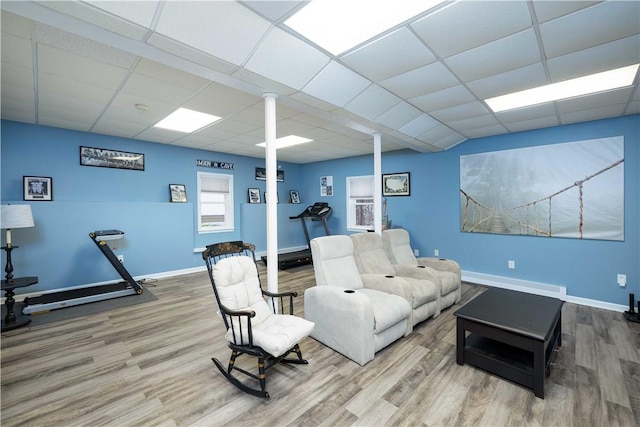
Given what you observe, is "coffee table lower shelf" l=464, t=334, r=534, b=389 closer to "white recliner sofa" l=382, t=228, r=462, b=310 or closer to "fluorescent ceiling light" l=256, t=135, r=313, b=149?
"white recliner sofa" l=382, t=228, r=462, b=310

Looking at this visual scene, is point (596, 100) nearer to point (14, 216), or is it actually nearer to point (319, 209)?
point (319, 209)

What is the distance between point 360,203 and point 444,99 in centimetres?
390

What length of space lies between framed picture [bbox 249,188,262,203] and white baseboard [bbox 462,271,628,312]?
16.1 feet

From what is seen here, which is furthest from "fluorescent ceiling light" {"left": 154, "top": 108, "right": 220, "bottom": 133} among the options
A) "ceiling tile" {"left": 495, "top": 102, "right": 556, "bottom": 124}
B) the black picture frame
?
"ceiling tile" {"left": 495, "top": 102, "right": 556, "bottom": 124}

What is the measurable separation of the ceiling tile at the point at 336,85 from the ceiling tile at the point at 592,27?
1438 mm

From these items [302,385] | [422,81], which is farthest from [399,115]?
[302,385]

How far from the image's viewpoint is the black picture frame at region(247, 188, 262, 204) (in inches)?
270

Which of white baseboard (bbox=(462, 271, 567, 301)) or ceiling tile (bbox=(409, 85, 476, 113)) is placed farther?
white baseboard (bbox=(462, 271, 567, 301))

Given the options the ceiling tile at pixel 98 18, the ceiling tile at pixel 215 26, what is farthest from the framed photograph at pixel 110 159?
the ceiling tile at pixel 215 26

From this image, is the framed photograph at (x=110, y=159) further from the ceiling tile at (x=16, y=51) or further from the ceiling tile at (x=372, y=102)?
the ceiling tile at (x=372, y=102)

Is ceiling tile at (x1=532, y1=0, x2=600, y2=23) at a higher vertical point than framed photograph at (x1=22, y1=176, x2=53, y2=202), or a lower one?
higher

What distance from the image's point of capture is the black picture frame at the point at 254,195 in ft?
22.5

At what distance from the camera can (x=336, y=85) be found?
8.72 feet

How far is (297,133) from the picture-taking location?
4707 mm
